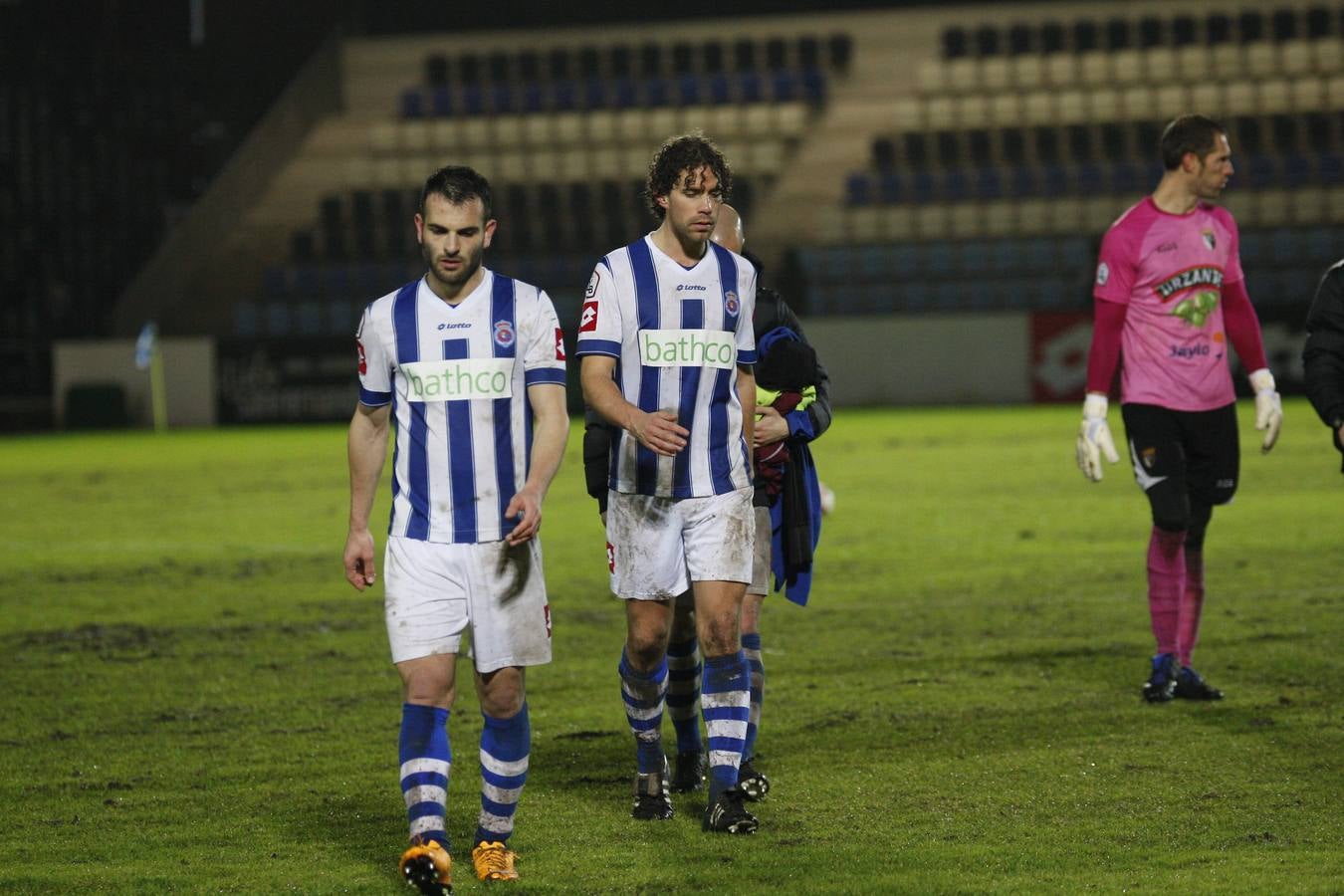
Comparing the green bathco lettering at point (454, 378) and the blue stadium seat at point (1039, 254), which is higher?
the blue stadium seat at point (1039, 254)

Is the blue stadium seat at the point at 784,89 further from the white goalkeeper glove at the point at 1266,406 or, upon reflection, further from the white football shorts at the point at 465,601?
the white football shorts at the point at 465,601

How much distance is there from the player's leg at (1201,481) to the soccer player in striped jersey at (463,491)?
3.16 m

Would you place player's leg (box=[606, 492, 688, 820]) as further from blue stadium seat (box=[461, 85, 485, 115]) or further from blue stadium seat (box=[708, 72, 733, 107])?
blue stadium seat (box=[461, 85, 485, 115])

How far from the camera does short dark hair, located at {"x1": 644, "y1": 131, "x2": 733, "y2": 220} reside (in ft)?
15.2

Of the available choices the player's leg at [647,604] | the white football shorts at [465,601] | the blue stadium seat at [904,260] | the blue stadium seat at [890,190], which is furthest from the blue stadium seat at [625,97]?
the white football shorts at [465,601]

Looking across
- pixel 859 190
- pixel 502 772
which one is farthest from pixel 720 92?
pixel 502 772

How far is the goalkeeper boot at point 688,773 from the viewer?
205 inches

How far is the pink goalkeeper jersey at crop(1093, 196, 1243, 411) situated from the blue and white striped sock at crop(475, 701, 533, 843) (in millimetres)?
3216

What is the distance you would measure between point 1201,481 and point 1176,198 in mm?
1063

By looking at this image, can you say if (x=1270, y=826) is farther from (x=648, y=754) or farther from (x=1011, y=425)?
(x=1011, y=425)

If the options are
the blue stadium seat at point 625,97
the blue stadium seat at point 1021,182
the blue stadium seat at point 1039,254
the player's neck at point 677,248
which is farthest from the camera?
the blue stadium seat at point 625,97

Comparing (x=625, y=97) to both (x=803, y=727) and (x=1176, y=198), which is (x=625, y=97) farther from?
(x=803, y=727)

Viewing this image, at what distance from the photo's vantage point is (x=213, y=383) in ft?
97.6

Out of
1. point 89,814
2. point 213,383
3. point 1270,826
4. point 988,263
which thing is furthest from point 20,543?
point 988,263
